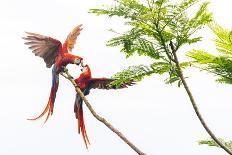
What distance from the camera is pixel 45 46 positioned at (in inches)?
288

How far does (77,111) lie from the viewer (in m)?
6.78

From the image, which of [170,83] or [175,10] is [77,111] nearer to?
[170,83]

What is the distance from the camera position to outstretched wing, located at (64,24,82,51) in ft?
24.7

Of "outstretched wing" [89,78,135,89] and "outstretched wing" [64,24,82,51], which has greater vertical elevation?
"outstretched wing" [64,24,82,51]

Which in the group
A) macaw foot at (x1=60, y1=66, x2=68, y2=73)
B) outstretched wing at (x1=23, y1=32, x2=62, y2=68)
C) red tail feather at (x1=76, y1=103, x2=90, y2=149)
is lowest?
red tail feather at (x1=76, y1=103, x2=90, y2=149)

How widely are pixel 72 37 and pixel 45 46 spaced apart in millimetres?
532

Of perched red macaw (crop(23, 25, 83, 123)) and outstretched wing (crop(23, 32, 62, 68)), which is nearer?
perched red macaw (crop(23, 25, 83, 123))

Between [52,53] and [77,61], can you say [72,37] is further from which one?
[77,61]

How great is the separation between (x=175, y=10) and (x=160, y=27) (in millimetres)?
272

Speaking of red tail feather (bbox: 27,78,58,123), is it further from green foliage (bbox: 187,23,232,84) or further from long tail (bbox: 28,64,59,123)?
green foliage (bbox: 187,23,232,84)

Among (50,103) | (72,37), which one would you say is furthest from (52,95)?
(72,37)

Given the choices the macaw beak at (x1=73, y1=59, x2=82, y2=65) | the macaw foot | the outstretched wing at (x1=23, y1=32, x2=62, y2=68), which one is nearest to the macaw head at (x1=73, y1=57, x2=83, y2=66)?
the macaw beak at (x1=73, y1=59, x2=82, y2=65)

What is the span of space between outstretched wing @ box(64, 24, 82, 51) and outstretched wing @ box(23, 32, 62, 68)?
18 centimetres

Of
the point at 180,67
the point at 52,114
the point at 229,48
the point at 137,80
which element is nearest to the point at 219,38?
the point at 229,48
